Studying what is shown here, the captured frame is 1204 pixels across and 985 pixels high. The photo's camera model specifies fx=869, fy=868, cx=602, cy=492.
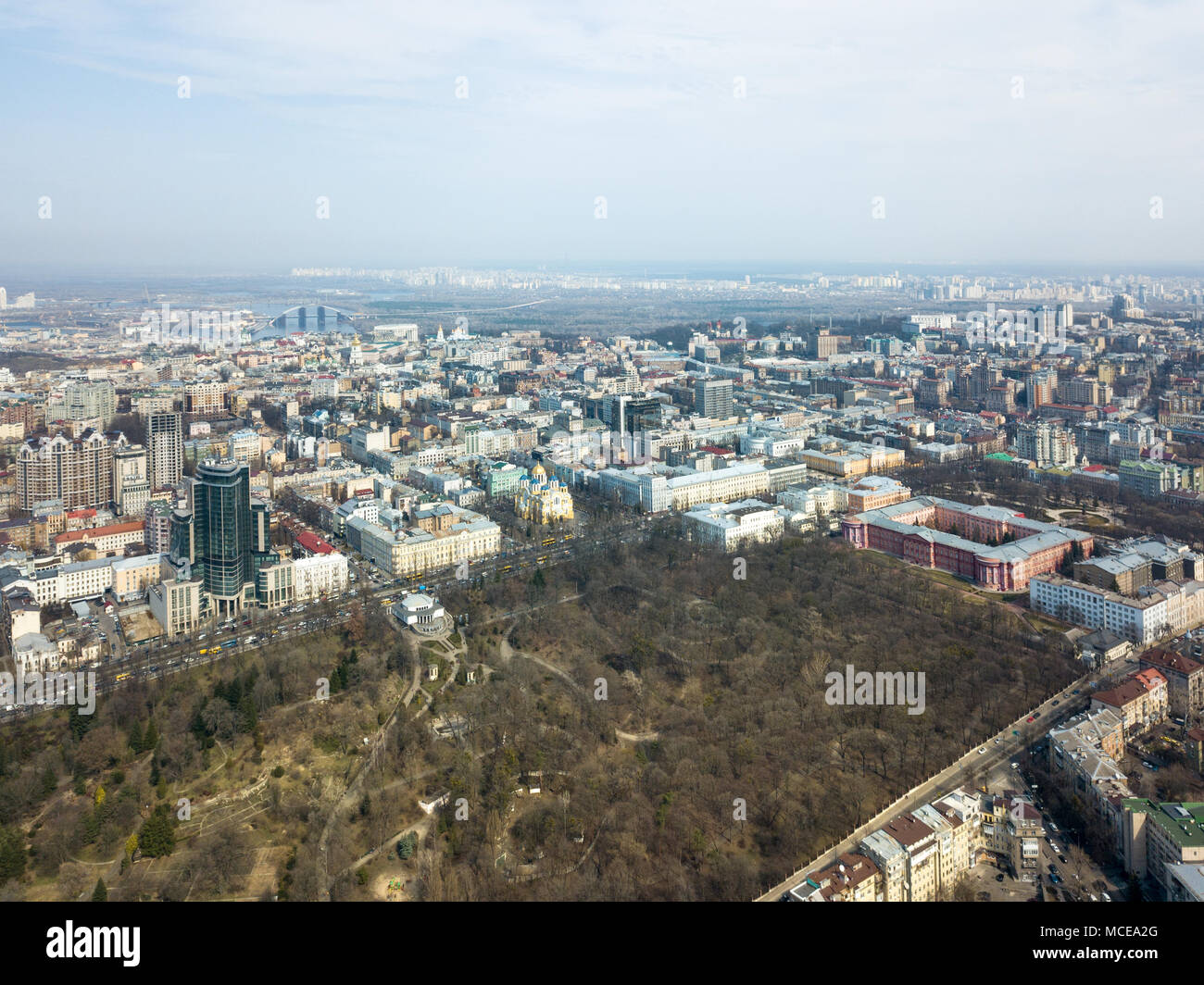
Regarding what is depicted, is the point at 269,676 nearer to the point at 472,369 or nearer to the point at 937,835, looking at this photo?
the point at 937,835

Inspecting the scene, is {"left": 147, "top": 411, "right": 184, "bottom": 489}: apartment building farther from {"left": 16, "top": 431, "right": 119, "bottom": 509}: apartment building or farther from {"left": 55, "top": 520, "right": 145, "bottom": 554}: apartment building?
{"left": 55, "top": 520, "right": 145, "bottom": 554}: apartment building

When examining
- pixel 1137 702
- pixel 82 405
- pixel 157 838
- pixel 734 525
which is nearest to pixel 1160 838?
pixel 1137 702

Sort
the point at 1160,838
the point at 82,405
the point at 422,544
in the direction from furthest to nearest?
the point at 82,405 < the point at 422,544 < the point at 1160,838

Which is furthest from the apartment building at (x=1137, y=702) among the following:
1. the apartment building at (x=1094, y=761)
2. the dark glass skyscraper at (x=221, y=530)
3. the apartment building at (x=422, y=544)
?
the dark glass skyscraper at (x=221, y=530)

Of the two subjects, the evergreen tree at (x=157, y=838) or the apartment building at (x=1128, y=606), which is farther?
the apartment building at (x=1128, y=606)

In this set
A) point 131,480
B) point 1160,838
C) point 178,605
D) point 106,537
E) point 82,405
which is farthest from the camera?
point 82,405

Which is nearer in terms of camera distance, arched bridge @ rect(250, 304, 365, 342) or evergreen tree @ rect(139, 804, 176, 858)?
evergreen tree @ rect(139, 804, 176, 858)

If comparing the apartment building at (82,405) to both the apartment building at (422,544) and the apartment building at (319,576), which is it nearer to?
the apartment building at (422,544)

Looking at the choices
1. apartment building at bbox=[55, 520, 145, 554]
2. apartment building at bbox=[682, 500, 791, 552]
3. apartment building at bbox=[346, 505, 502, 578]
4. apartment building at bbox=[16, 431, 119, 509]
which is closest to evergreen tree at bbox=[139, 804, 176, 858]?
apartment building at bbox=[346, 505, 502, 578]

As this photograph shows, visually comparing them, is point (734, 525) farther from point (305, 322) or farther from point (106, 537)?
point (305, 322)

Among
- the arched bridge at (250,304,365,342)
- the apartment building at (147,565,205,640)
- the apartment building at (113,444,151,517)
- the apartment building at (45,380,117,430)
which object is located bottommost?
the apartment building at (147,565,205,640)
